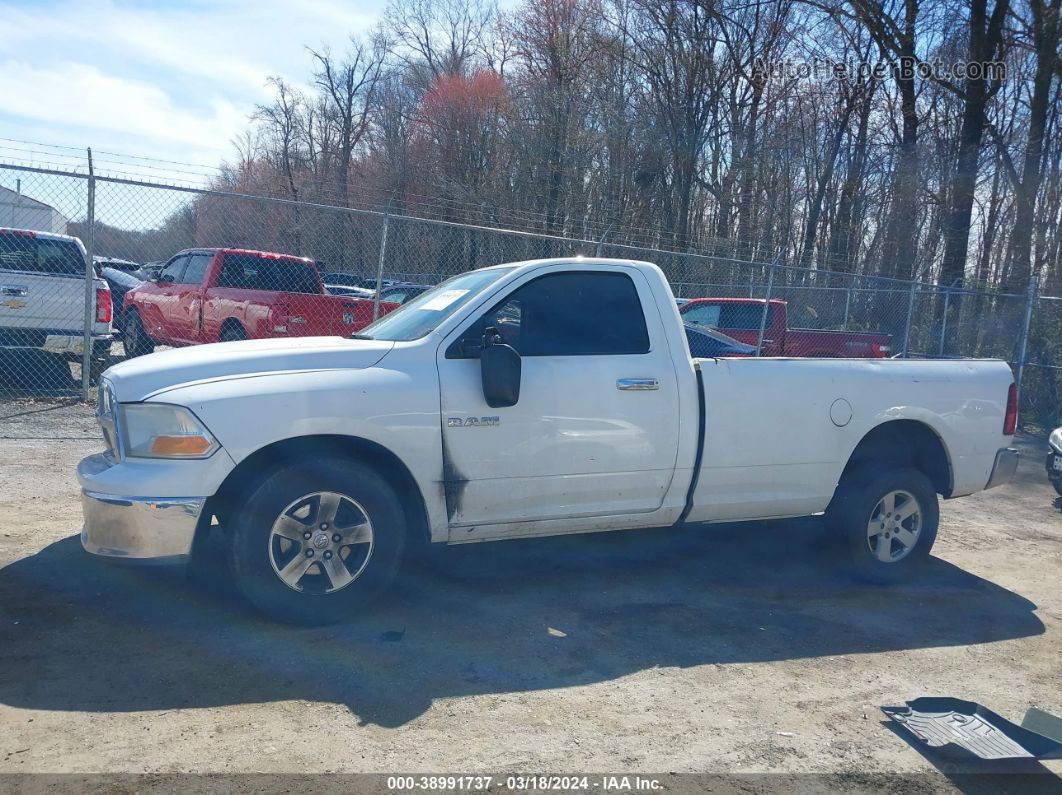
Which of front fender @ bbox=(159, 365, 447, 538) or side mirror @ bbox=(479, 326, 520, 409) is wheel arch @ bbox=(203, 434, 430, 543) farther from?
side mirror @ bbox=(479, 326, 520, 409)

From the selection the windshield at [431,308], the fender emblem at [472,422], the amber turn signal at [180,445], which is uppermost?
the windshield at [431,308]

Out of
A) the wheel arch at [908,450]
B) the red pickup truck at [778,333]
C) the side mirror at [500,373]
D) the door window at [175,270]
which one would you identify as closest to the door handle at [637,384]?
the side mirror at [500,373]

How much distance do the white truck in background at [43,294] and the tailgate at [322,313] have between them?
7.66 feet

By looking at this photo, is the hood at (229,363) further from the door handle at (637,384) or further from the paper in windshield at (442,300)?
the door handle at (637,384)

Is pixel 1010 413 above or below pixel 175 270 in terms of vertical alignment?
below

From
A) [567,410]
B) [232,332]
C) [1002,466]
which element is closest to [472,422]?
[567,410]

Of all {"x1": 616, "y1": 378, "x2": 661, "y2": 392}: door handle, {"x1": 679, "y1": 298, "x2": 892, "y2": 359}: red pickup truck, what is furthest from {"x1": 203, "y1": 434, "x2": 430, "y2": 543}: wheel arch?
{"x1": 679, "y1": 298, "x2": 892, "y2": 359}: red pickup truck

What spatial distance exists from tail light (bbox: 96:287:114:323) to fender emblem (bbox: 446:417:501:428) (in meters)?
8.62

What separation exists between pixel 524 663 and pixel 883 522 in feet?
9.48

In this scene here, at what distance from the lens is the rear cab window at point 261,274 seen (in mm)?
12703

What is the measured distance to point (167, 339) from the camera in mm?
13430

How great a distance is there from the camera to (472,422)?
4758 millimetres

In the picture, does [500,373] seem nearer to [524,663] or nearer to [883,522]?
[524,663]

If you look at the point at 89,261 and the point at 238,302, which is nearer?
the point at 89,261
